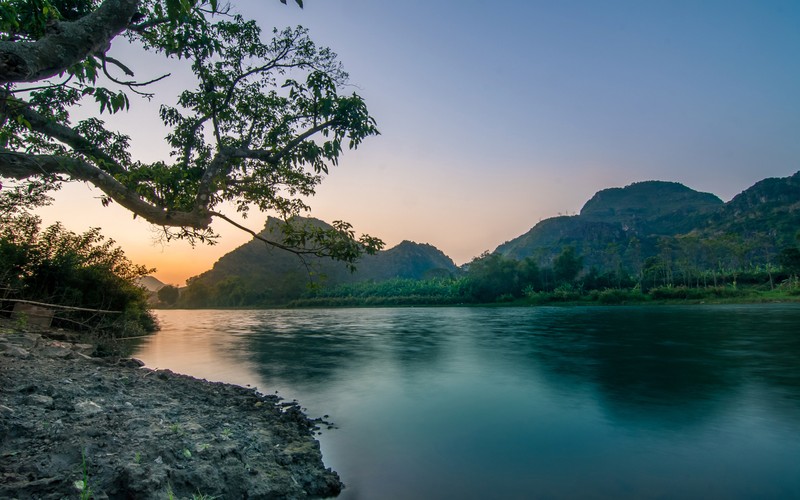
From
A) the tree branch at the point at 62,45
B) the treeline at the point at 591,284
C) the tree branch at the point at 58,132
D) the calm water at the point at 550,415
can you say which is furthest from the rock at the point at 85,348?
the treeline at the point at 591,284

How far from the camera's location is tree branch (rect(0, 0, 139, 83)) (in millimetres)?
3271

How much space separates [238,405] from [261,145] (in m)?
5.51

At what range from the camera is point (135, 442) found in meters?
5.02

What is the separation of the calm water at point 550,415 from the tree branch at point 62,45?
6090 mm

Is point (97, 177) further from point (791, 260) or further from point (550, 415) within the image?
point (791, 260)

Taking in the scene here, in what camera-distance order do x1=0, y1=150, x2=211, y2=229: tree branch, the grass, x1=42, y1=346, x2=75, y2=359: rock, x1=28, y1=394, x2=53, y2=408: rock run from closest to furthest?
the grass → x1=0, y1=150, x2=211, y2=229: tree branch → x1=28, y1=394, x2=53, y2=408: rock → x1=42, y1=346, x2=75, y2=359: rock

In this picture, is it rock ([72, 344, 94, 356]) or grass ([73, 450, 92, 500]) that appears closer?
grass ([73, 450, 92, 500])

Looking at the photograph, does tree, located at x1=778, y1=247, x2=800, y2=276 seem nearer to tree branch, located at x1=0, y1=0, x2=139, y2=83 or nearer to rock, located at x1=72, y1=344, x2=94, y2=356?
rock, located at x1=72, y1=344, x2=94, y2=356

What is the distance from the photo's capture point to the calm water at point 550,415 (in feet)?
21.7

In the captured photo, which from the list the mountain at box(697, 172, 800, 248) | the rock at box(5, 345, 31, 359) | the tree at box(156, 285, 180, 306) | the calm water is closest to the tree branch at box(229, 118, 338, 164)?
the calm water

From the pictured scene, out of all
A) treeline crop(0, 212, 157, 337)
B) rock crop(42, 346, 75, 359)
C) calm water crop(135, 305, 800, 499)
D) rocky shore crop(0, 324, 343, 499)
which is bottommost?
calm water crop(135, 305, 800, 499)

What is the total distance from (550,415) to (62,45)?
1156 cm

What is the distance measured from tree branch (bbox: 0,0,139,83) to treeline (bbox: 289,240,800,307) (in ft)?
274

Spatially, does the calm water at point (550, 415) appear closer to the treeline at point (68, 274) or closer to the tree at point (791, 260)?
the treeline at point (68, 274)
